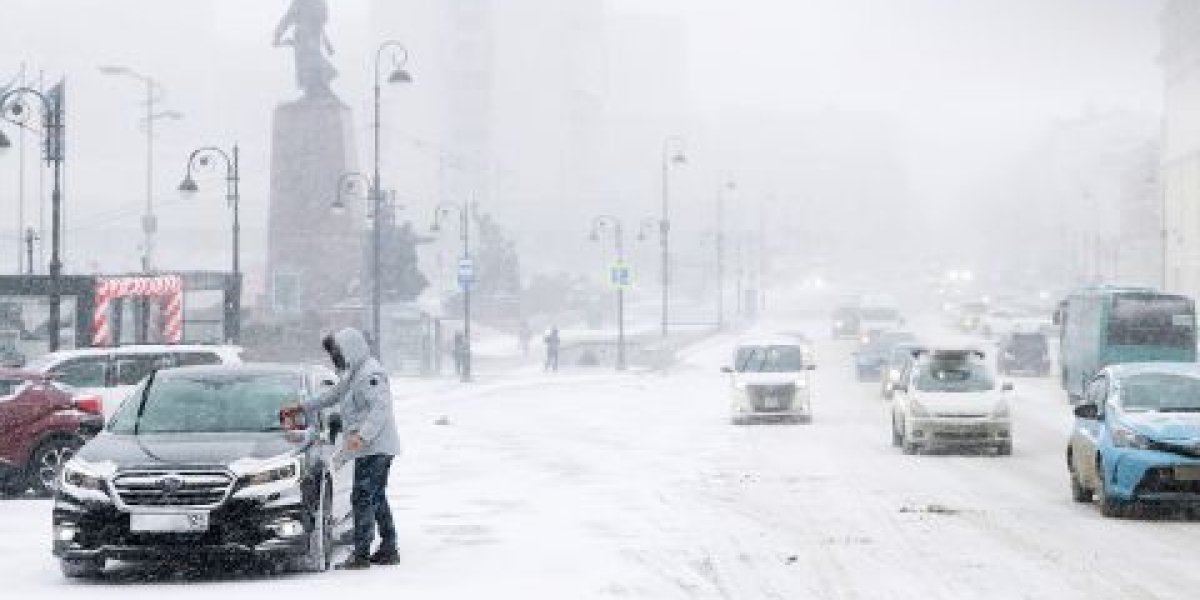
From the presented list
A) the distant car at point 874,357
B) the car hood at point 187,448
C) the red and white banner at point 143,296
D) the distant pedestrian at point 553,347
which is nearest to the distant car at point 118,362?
the car hood at point 187,448

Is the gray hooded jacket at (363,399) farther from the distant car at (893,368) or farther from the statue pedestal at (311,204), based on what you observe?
the statue pedestal at (311,204)

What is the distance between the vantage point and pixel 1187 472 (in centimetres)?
1717

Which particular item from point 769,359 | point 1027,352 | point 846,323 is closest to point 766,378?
point 769,359

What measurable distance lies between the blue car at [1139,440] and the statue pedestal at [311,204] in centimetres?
4418

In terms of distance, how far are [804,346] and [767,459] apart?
38.4 ft

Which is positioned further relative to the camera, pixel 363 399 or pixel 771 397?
pixel 771 397

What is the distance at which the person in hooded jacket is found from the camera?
521 inches

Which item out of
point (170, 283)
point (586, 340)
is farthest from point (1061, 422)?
point (586, 340)

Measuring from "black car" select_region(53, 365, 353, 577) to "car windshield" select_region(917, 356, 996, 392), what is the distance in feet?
52.4

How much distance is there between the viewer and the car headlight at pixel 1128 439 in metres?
17.6

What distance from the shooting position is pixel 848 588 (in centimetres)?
1262

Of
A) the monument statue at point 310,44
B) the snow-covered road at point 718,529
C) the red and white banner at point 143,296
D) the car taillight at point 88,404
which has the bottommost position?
the snow-covered road at point 718,529

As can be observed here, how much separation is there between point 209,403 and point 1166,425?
343 inches

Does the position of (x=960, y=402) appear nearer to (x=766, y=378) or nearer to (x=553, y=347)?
(x=766, y=378)
